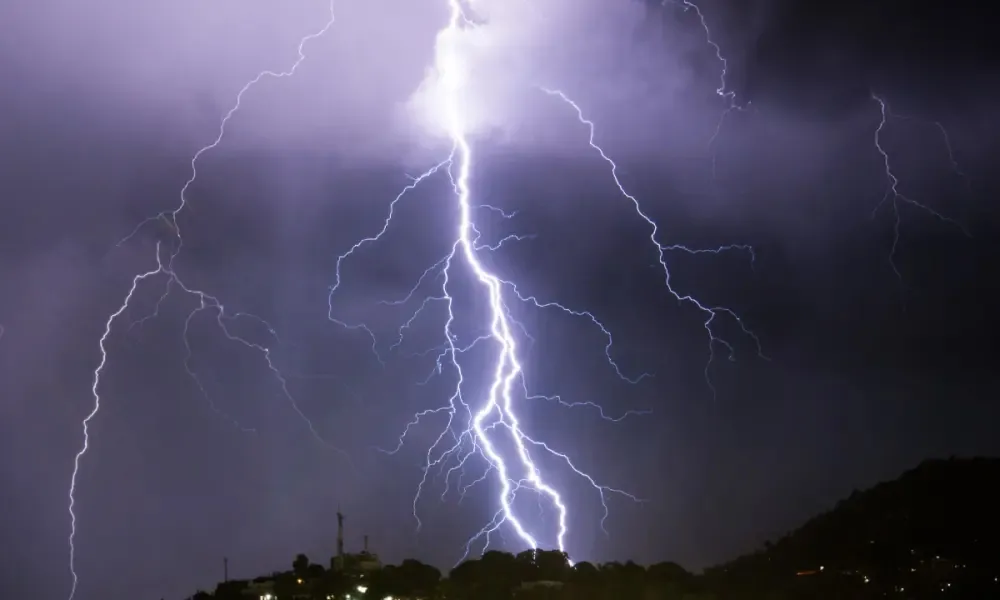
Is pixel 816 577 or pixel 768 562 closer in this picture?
pixel 816 577

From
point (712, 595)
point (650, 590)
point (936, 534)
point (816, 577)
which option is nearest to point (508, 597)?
point (650, 590)

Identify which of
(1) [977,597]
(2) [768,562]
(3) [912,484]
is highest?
(3) [912,484]

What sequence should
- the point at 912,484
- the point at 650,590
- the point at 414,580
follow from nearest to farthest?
the point at 650,590
the point at 414,580
the point at 912,484

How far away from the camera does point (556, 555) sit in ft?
112

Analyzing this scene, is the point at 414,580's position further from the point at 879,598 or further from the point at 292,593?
the point at 879,598

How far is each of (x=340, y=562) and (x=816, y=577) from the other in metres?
22.3

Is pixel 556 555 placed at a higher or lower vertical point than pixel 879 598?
higher

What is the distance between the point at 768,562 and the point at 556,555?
985 centimetres

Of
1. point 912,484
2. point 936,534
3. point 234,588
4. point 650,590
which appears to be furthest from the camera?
point 912,484

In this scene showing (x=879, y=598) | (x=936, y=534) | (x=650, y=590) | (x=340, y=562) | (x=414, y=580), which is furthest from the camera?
(x=340, y=562)

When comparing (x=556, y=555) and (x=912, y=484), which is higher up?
(x=912, y=484)

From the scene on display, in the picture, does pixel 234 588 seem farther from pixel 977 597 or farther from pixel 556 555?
pixel 977 597

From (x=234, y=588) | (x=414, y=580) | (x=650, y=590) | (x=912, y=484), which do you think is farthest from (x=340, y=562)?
(x=912, y=484)

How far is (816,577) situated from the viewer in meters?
29.2
